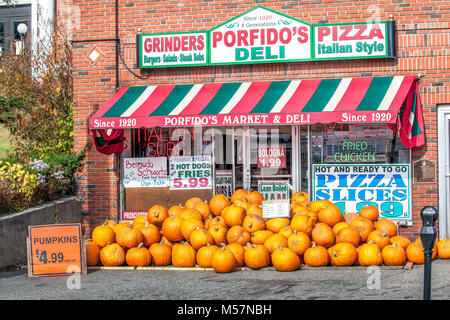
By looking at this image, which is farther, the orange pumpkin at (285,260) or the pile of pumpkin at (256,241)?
the pile of pumpkin at (256,241)

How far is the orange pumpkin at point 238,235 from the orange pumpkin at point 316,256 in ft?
3.20

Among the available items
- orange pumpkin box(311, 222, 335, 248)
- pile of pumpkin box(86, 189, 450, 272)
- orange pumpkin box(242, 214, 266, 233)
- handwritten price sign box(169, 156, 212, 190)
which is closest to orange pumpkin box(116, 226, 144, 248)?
pile of pumpkin box(86, 189, 450, 272)

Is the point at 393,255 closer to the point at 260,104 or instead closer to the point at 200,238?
the point at 200,238

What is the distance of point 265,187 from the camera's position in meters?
11.1

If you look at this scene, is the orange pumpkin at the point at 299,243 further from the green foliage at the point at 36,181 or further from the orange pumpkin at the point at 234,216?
the green foliage at the point at 36,181

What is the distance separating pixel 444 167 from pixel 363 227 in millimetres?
2533

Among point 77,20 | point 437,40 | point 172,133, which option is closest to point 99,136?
point 172,133

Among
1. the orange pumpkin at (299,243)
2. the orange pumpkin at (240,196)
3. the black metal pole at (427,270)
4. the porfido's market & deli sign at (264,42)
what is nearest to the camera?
the black metal pole at (427,270)

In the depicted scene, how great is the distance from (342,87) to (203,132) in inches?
115

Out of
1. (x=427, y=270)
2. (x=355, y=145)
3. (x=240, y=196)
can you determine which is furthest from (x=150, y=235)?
(x=427, y=270)

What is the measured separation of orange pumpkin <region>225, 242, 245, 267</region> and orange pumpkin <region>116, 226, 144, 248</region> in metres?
1.46

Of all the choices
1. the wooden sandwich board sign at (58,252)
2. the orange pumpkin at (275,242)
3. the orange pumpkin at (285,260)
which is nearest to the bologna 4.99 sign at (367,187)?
the orange pumpkin at (275,242)

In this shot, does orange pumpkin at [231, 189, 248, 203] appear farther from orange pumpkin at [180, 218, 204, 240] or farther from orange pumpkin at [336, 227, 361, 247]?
orange pumpkin at [336, 227, 361, 247]

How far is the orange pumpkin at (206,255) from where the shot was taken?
8.62 m
